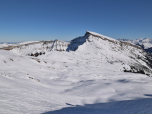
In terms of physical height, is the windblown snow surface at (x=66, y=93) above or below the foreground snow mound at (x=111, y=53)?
below

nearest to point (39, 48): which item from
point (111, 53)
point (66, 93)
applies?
point (111, 53)

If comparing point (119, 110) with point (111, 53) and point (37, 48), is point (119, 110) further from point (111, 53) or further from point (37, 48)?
point (37, 48)

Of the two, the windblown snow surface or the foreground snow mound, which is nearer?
the windblown snow surface

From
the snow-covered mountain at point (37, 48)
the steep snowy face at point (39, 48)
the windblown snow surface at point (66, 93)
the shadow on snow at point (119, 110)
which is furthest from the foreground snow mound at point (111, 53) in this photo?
the shadow on snow at point (119, 110)

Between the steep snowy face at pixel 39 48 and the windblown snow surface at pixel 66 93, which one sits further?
the steep snowy face at pixel 39 48

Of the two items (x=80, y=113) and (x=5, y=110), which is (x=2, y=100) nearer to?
(x=5, y=110)

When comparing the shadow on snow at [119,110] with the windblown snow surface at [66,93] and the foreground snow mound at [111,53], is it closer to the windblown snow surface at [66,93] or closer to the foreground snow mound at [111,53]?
the windblown snow surface at [66,93]

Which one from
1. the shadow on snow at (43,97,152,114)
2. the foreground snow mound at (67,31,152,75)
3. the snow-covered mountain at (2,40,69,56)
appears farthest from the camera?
the snow-covered mountain at (2,40,69,56)

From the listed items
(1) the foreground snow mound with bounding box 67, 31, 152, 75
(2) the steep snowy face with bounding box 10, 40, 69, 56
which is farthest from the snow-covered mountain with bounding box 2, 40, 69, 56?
(1) the foreground snow mound with bounding box 67, 31, 152, 75

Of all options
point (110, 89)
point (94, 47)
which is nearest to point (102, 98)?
point (110, 89)

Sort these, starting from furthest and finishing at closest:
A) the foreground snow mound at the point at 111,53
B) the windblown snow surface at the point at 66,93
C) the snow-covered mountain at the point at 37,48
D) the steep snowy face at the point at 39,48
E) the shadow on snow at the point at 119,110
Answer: the steep snowy face at the point at 39,48 → the snow-covered mountain at the point at 37,48 → the foreground snow mound at the point at 111,53 → the windblown snow surface at the point at 66,93 → the shadow on snow at the point at 119,110

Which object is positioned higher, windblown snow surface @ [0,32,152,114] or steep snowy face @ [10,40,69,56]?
steep snowy face @ [10,40,69,56]

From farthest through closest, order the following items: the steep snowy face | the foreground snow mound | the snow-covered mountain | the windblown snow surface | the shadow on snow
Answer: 1. the steep snowy face
2. the snow-covered mountain
3. the foreground snow mound
4. the windblown snow surface
5. the shadow on snow

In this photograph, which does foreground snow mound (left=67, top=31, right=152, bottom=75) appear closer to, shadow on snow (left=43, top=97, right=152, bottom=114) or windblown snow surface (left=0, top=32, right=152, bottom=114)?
windblown snow surface (left=0, top=32, right=152, bottom=114)
